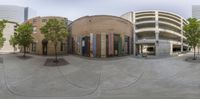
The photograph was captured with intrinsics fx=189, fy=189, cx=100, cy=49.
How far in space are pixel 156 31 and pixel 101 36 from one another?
3039 centimetres

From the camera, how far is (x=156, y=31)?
51.0 m

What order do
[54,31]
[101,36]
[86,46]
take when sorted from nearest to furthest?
[54,31]
[101,36]
[86,46]

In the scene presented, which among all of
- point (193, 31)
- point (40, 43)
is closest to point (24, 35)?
point (40, 43)

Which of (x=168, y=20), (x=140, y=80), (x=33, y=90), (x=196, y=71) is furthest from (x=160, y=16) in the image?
(x=33, y=90)

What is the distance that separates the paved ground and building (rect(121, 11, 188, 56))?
30.4 metres

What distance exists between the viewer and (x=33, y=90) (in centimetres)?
1300

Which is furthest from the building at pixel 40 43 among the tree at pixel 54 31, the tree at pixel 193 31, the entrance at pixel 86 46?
the tree at pixel 193 31

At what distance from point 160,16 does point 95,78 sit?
45.0m

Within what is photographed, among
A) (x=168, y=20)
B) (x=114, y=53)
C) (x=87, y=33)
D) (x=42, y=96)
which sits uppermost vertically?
(x=168, y=20)

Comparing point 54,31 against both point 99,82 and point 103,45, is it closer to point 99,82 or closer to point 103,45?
point 103,45

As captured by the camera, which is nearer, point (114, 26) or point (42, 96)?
point (42, 96)

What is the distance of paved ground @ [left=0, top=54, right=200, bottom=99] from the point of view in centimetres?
1183

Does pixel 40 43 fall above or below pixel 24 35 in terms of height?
below

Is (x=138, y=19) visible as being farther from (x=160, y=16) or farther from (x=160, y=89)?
(x=160, y=89)
